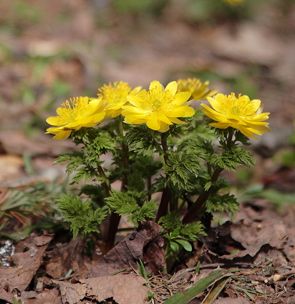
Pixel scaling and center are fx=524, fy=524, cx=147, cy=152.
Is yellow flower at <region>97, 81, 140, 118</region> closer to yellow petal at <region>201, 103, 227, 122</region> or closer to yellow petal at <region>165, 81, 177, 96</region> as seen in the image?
yellow petal at <region>165, 81, 177, 96</region>

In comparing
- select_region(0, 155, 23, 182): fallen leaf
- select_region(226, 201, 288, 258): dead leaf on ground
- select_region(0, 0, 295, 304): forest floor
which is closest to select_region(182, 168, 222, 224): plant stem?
select_region(0, 0, 295, 304): forest floor

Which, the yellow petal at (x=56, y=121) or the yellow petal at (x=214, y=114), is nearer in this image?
the yellow petal at (x=214, y=114)

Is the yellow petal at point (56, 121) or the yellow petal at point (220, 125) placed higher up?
the yellow petal at point (220, 125)

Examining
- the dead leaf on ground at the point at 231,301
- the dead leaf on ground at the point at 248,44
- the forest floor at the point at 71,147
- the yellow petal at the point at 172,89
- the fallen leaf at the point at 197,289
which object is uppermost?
the yellow petal at the point at 172,89

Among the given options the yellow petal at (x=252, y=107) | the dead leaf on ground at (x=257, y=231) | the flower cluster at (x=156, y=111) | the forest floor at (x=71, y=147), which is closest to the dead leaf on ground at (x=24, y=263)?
the forest floor at (x=71, y=147)

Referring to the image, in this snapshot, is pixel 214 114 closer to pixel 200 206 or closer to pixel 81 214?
pixel 200 206

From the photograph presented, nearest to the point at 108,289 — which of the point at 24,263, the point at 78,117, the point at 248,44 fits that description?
the point at 24,263

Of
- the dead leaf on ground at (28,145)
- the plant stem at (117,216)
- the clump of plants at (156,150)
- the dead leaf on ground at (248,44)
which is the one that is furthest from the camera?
the dead leaf on ground at (248,44)

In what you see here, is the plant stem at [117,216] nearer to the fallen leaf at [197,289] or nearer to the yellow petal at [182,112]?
the yellow petal at [182,112]
